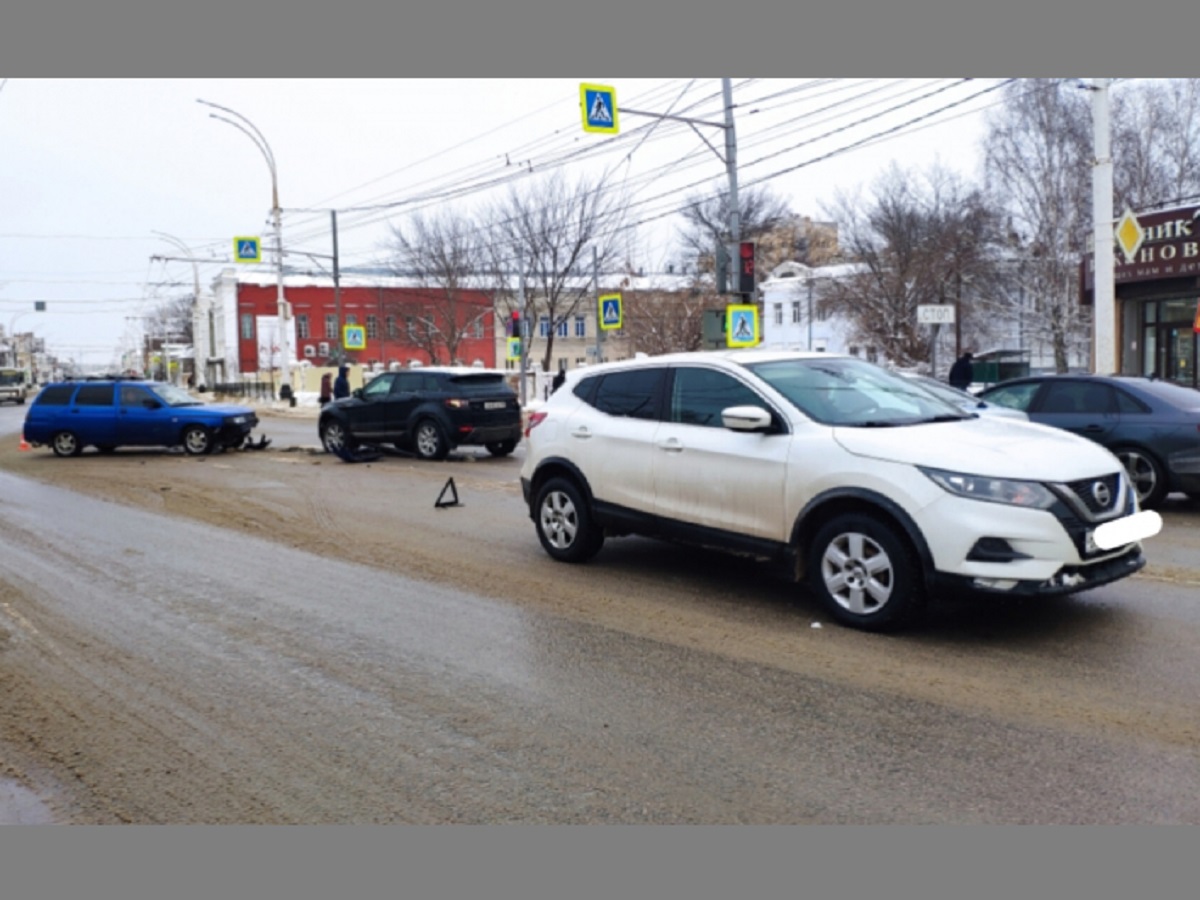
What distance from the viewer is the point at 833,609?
20.6 feet

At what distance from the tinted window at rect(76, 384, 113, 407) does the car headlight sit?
18294 millimetres

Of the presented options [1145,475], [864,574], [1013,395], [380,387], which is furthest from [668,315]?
[864,574]

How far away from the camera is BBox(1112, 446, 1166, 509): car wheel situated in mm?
10453

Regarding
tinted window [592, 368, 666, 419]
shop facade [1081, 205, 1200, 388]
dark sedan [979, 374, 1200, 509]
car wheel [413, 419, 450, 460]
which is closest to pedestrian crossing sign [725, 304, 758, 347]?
car wheel [413, 419, 450, 460]

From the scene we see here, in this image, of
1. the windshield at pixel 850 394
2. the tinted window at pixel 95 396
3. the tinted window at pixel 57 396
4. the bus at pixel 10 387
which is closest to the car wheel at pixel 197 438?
the tinted window at pixel 95 396

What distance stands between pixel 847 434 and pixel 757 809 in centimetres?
298

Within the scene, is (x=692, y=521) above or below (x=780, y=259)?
below

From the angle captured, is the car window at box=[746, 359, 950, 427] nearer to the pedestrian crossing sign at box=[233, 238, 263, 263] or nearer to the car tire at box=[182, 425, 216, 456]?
the car tire at box=[182, 425, 216, 456]

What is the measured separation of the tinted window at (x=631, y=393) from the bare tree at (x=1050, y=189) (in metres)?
32.8

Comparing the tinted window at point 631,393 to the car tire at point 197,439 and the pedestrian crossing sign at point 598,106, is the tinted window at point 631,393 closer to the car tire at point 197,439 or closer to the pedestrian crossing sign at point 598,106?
the pedestrian crossing sign at point 598,106

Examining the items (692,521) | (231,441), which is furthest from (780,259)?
(692,521)

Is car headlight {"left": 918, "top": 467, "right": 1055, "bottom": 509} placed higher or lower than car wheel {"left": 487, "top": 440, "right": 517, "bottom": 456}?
higher

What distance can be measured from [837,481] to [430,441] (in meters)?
12.2

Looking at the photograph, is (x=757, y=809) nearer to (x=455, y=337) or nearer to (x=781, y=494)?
(x=781, y=494)
